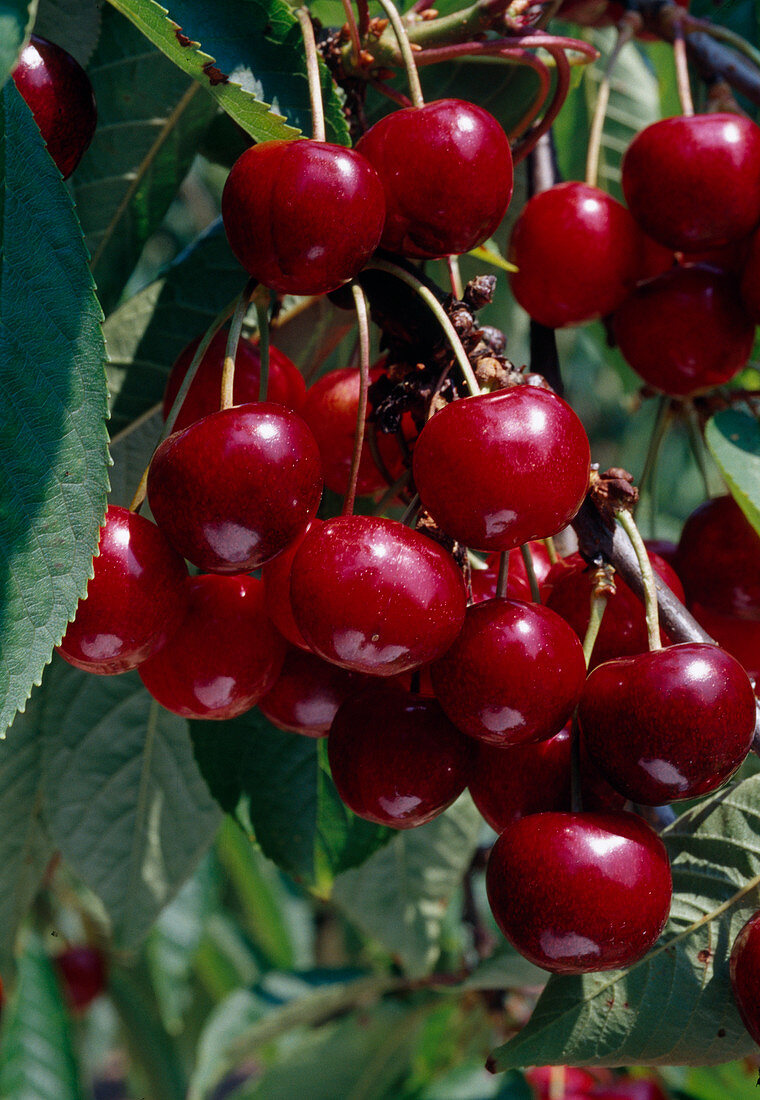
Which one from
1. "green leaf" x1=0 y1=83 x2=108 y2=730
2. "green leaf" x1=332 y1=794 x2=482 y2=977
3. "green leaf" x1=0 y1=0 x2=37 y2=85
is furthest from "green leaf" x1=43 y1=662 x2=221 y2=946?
"green leaf" x1=0 y1=0 x2=37 y2=85

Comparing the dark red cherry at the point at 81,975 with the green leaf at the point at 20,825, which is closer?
the green leaf at the point at 20,825

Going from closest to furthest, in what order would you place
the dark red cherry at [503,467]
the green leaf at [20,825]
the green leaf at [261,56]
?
1. the dark red cherry at [503,467]
2. the green leaf at [261,56]
3. the green leaf at [20,825]

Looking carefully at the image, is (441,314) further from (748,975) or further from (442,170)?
(748,975)

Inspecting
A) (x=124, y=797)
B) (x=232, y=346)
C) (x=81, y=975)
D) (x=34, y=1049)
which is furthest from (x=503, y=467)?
(x=81, y=975)

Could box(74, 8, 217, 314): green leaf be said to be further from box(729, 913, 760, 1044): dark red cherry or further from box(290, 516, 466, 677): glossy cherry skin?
box(729, 913, 760, 1044): dark red cherry

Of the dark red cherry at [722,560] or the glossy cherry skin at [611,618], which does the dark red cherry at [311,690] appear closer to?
the glossy cherry skin at [611,618]

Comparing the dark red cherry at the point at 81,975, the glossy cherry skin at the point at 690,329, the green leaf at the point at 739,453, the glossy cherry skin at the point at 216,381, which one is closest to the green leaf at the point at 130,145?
the glossy cherry skin at the point at 216,381

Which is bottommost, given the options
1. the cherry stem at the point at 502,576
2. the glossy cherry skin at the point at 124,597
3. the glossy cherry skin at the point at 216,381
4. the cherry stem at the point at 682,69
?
the cherry stem at the point at 502,576

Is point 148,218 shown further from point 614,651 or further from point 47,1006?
point 47,1006
